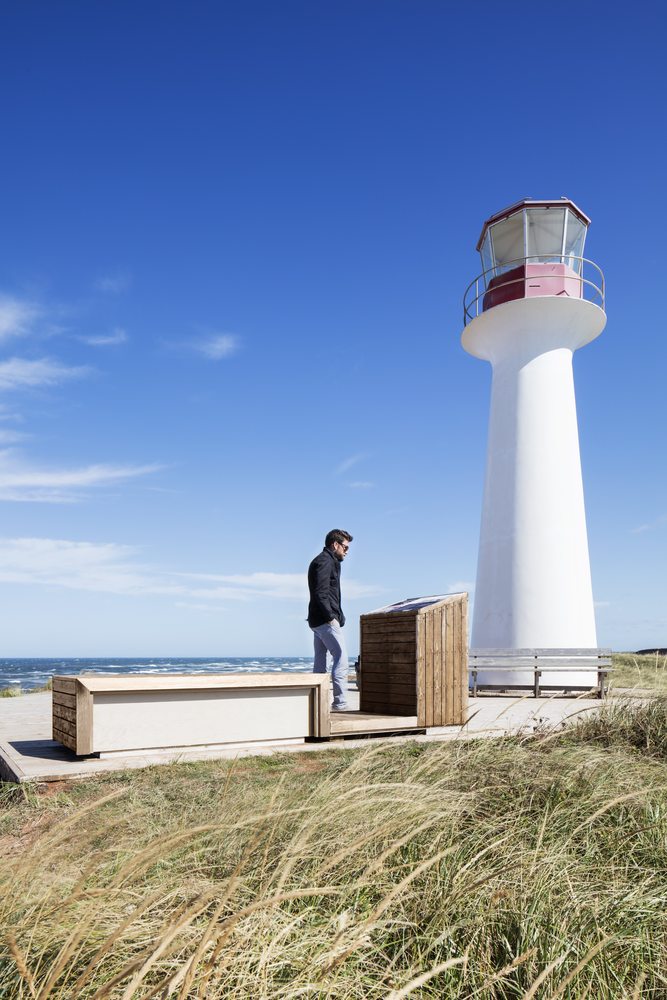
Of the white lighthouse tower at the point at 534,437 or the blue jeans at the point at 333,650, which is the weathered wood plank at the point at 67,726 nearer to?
the blue jeans at the point at 333,650

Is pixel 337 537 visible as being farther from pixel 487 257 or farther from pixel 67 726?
pixel 487 257

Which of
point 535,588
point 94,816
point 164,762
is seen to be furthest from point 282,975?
point 535,588

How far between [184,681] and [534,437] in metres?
11.1

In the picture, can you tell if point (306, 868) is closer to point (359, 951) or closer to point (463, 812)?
point (359, 951)

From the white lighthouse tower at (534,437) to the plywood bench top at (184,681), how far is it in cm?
884

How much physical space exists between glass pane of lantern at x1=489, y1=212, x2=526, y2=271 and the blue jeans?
1147 cm

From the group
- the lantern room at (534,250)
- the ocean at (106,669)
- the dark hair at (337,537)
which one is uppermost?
the lantern room at (534,250)

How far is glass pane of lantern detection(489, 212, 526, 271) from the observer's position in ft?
55.2

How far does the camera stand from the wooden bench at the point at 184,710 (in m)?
6.30

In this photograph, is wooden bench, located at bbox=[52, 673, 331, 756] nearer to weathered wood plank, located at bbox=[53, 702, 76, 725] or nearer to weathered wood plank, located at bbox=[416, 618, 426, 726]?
weathered wood plank, located at bbox=[53, 702, 76, 725]

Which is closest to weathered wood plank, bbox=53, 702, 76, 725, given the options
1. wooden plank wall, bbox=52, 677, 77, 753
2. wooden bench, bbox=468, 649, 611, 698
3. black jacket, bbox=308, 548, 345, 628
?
wooden plank wall, bbox=52, 677, 77, 753

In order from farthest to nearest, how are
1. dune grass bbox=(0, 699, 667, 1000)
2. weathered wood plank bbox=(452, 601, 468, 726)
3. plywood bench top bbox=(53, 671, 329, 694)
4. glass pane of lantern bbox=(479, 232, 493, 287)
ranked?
glass pane of lantern bbox=(479, 232, 493, 287) → weathered wood plank bbox=(452, 601, 468, 726) → plywood bench top bbox=(53, 671, 329, 694) → dune grass bbox=(0, 699, 667, 1000)

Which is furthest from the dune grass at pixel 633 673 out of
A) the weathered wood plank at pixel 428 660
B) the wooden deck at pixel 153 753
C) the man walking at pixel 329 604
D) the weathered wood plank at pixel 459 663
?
the man walking at pixel 329 604

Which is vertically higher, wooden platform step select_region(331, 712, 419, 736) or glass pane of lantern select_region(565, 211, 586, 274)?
glass pane of lantern select_region(565, 211, 586, 274)
